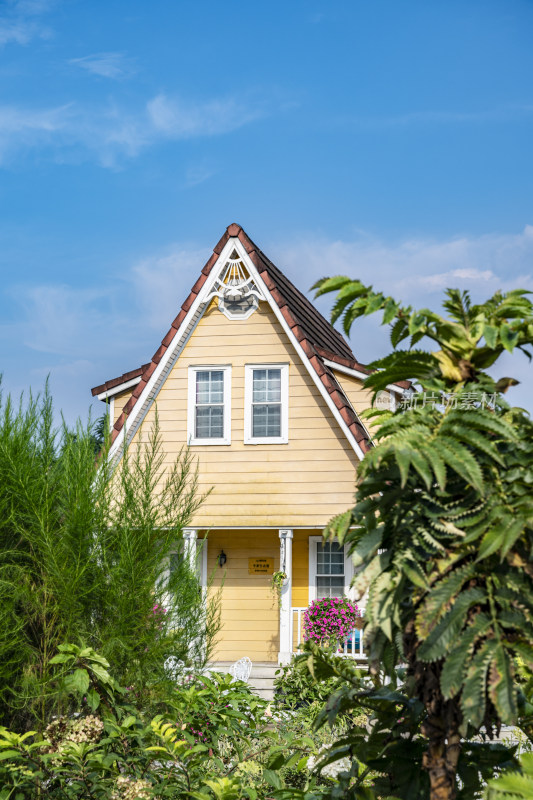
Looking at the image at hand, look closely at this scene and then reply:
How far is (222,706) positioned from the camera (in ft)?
20.1

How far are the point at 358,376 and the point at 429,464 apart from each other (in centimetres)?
1280

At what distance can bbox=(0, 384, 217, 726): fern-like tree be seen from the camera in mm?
7133

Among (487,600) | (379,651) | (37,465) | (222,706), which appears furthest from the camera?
(37,465)

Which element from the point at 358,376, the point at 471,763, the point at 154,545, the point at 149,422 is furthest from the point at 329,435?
the point at 471,763

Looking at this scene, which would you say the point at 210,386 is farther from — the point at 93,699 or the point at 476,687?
the point at 476,687

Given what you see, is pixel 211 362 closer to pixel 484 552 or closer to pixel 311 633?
pixel 311 633

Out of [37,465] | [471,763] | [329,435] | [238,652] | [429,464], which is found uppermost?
[329,435]

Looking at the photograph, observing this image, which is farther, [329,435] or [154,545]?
[329,435]

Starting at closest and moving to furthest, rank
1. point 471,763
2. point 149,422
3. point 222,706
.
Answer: point 471,763 < point 222,706 < point 149,422

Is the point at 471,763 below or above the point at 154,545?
below

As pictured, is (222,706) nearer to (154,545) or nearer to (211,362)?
(154,545)

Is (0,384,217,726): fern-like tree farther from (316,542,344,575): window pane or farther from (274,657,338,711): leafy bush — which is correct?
(316,542,344,575): window pane

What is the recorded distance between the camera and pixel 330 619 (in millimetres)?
15195

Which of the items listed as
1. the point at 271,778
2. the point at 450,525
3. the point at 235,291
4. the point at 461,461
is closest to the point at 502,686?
the point at 450,525
